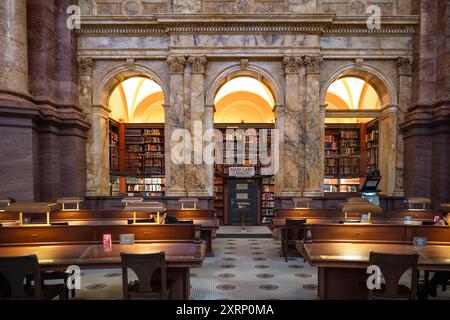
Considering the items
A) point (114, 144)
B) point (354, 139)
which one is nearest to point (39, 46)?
point (114, 144)

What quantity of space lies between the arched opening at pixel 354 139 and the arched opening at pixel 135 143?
24.6ft

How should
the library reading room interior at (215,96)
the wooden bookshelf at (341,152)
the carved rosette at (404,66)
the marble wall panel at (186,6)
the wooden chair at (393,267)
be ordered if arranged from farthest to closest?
the wooden bookshelf at (341,152), the carved rosette at (404,66), the marble wall panel at (186,6), the library reading room interior at (215,96), the wooden chair at (393,267)

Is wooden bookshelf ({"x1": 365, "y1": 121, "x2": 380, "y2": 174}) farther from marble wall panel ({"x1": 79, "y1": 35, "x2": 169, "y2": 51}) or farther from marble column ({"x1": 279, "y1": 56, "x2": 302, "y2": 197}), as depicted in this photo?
marble wall panel ({"x1": 79, "y1": 35, "x2": 169, "y2": 51})

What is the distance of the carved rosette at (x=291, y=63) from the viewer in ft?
36.0

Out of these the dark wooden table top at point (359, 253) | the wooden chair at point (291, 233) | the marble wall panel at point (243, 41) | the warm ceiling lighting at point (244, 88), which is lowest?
the wooden chair at point (291, 233)

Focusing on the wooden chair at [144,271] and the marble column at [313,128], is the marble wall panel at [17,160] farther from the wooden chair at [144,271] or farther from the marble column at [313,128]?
the marble column at [313,128]

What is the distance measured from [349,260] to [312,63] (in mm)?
8609

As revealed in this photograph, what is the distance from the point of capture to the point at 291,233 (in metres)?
7.61

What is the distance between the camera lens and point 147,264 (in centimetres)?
347

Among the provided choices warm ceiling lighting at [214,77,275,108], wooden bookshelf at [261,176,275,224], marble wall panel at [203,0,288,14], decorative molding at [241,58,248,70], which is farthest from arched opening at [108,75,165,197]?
decorative molding at [241,58,248,70]

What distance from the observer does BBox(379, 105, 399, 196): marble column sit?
11.3 m

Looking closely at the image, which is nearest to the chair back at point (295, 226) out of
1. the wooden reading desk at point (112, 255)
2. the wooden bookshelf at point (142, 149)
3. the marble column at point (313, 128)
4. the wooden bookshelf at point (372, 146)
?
the wooden reading desk at point (112, 255)

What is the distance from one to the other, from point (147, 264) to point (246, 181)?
987 cm
